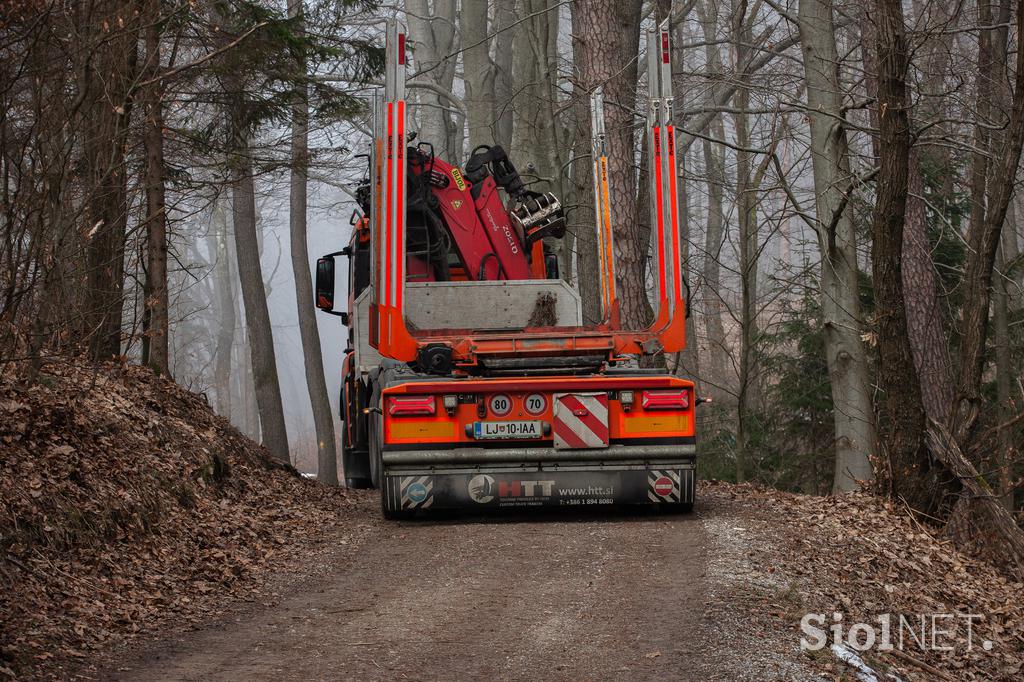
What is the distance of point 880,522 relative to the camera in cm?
966

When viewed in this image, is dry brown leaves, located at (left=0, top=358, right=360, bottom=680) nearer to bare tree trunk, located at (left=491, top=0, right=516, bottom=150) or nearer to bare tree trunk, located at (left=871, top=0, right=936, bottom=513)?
bare tree trunk, located at (left=871, top=0, right=936, bottom=513)

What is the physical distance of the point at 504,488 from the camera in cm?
942

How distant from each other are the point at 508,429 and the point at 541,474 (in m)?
0.45

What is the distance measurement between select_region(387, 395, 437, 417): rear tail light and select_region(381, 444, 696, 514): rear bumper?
317mm

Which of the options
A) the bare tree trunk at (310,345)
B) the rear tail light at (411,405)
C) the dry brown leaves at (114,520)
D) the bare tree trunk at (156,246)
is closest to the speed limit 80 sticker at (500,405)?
the rear tail light at (411,405)

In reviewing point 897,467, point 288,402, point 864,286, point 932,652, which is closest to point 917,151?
point 864,286

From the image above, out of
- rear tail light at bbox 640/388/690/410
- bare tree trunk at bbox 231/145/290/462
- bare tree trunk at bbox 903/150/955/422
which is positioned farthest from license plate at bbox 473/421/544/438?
bare tree trunk at bbox 231/145/290/462

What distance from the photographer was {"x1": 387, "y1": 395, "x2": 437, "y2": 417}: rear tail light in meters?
9.38

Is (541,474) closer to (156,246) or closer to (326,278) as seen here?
(326,278)

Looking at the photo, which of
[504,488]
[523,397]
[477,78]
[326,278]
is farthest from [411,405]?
[477,78]

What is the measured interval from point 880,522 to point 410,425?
12.7ft

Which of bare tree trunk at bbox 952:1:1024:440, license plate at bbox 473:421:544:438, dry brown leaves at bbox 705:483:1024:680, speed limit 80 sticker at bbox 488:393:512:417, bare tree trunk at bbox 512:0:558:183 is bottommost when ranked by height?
dry brown leaves at bbox 705:483:1024:680

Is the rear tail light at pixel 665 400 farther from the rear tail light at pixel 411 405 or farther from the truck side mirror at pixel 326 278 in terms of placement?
the truck side mirror at pixel 326 278

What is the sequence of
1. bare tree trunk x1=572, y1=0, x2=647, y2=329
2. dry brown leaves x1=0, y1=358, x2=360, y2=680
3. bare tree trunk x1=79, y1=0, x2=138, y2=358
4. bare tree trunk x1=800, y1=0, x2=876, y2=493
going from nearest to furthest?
dry brown leaves x1=0, y1=358, x2=360, y2=680 → bare tree trunk x1=79, y1=0, x2=138, y2=358 → bare tree trunk x1=800, y1=0, x2=876, y2=493 → bare tree trunk x1=572, y1=0, x2=647, y2=329
